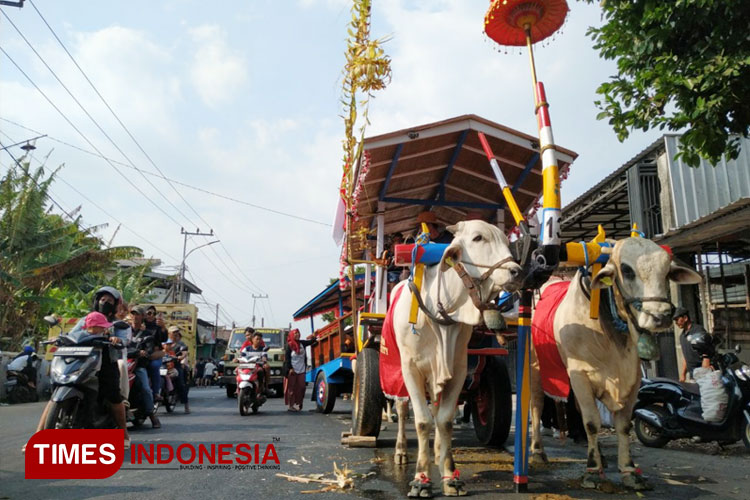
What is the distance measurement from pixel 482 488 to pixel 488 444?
1949 mm

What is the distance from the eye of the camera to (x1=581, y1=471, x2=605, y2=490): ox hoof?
13.4ft

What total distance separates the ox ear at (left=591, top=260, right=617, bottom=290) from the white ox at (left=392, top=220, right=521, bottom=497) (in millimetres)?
744

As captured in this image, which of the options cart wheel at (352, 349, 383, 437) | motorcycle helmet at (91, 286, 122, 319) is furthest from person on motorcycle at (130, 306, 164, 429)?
cart wheel at (352, 349, 383, 437)

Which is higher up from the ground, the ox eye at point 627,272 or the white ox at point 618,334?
the ox eye at point 627,272

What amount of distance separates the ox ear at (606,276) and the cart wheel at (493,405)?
2.02 meters

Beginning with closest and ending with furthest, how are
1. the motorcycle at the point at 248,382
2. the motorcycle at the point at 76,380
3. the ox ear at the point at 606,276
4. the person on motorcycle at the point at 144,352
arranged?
the ox ear at the point at 606,276
the motorcycle at the point at 76,380
the person on motorcycle at the point at 144,352
the motorcycle at the point at 248,382

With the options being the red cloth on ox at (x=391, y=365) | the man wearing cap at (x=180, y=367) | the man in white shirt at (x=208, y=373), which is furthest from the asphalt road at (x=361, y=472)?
the man in white shirt at (x=208, y=373)

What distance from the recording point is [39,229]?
15.5m

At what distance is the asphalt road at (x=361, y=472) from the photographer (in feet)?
13.1

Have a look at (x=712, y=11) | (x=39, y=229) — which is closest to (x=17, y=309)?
(x=39, y=229)

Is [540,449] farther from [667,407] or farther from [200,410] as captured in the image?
[200,410]

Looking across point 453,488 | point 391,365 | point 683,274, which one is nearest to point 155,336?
point 391,365

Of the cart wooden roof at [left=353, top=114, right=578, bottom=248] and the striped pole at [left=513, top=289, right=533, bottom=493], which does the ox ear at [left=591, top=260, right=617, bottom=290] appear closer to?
the striped pole at [left=513, top=289, right=533, bottom=493]

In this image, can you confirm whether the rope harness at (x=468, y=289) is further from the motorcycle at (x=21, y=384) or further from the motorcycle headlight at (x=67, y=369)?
the motorcycle at (x=21, y=384)
